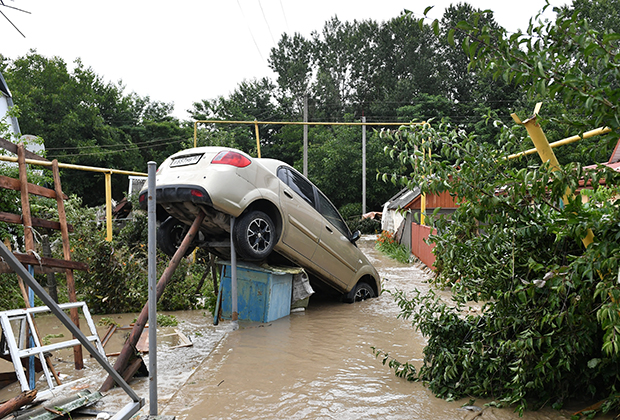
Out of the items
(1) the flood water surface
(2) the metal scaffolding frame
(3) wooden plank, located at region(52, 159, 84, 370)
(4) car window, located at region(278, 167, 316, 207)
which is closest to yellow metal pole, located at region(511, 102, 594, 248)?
(1) the flood water surface

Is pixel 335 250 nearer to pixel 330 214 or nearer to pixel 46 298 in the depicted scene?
pixel 330 214

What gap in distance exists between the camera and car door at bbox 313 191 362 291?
7.95 metres

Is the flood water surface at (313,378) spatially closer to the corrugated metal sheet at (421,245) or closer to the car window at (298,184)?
the car window at (298,184)

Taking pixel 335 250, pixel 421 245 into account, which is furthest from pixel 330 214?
pixel 421 245

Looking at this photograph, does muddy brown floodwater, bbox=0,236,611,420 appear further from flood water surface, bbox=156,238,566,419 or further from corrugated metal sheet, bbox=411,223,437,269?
corrugated metal sheet, bbox=411,223,437,269

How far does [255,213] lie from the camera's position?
6742 mm

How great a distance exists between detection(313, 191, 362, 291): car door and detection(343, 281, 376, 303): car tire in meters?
0.23

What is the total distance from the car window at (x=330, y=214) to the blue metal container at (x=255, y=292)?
134 cm

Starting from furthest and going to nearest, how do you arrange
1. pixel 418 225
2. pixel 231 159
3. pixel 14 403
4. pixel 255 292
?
pixel 418 225, pixel 255 292, pixel 231 159, pixel 14 403

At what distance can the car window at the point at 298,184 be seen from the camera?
7.49 meters

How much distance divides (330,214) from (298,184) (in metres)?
0.97

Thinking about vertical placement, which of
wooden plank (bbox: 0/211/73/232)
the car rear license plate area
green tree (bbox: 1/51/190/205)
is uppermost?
green tree (bbox: 1/51/190/205)

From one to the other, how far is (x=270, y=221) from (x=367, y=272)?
2.81 meters

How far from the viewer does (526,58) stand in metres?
2.55
